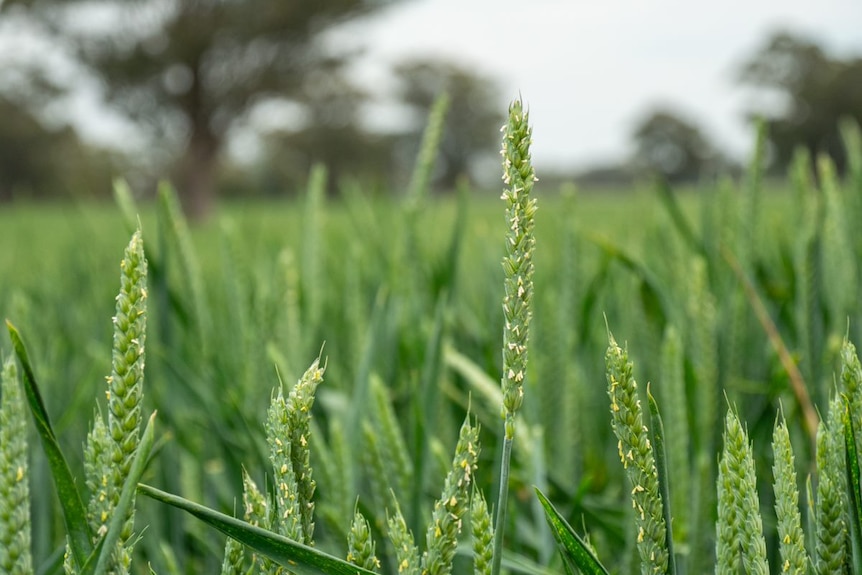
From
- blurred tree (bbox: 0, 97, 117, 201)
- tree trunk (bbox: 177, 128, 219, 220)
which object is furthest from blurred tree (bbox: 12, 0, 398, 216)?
blurred tree (bbox: 0, 97, 117, 201)

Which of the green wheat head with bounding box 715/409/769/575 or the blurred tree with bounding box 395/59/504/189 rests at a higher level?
the blurred tree with bounding box 395/59/504/189

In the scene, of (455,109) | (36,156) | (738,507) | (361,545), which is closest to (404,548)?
(361,545)

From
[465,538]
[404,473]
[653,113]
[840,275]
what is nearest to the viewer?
[404,473]

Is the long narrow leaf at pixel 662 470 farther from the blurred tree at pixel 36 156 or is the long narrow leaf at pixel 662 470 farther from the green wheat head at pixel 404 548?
the blurred tree at pixel 36 156

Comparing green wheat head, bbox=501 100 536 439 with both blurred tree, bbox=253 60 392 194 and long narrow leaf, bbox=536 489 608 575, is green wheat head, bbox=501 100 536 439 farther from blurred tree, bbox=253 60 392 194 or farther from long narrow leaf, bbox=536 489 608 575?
blurred tree, bbox=253 60 392 194

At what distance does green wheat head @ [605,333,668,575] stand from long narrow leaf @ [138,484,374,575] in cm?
10

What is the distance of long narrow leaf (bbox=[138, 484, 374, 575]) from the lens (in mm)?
282

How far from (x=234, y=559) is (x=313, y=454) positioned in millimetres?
294

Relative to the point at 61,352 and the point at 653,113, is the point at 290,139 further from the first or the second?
the point at 61,352

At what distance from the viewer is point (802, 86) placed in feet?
99.0

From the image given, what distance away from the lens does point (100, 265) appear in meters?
1.73

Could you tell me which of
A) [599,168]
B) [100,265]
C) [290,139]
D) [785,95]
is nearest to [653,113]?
[599,168]

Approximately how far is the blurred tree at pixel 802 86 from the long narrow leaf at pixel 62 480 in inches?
1130

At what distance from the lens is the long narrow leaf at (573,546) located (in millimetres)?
309
